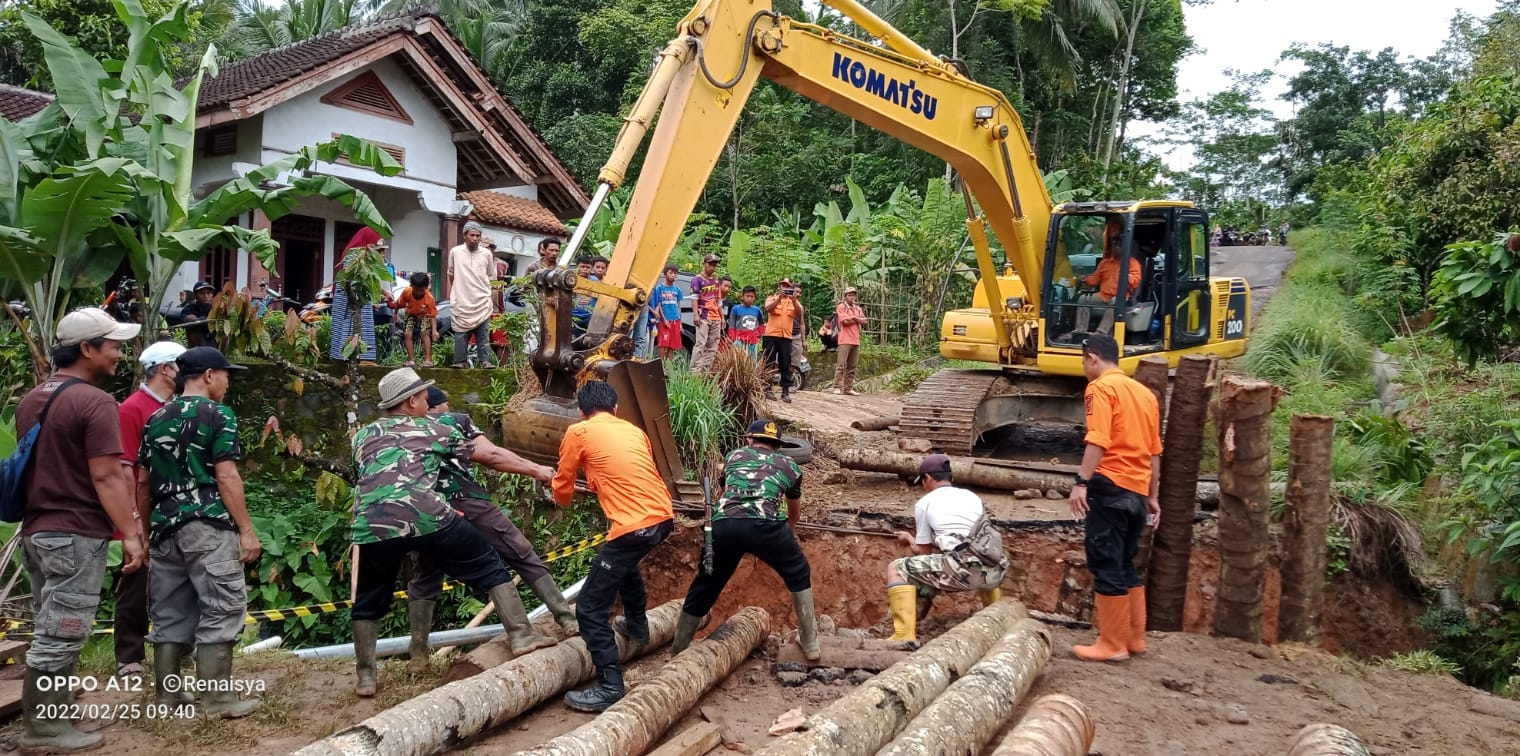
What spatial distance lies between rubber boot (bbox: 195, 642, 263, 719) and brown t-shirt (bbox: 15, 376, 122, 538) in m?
0.78

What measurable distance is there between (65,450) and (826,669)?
3.87m

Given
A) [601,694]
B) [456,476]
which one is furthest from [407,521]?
[601,694]

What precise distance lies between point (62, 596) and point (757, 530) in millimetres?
3190

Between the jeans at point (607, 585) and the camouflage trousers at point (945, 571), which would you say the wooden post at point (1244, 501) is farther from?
the jeans at point (607, 585)

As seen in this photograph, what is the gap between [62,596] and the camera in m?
4.44

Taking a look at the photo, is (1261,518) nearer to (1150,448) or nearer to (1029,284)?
(1150,448)

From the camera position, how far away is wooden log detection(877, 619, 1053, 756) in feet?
13.6

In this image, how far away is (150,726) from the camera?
4777 millimetres

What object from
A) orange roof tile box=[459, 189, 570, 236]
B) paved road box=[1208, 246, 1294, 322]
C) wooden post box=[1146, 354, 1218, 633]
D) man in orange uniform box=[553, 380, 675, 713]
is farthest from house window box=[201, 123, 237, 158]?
paved road box=[1208, 246, 1294, 322]

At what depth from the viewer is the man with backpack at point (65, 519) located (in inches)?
174

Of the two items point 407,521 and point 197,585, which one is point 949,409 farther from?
point 197,585

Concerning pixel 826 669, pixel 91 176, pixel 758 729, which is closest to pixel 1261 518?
pixel 826 669

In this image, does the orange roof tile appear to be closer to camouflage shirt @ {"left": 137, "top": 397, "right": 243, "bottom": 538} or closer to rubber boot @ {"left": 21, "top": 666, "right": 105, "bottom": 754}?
camouflage shirt @ {"left": 137, "top": 397, "right": 243, "bottom": 538}
